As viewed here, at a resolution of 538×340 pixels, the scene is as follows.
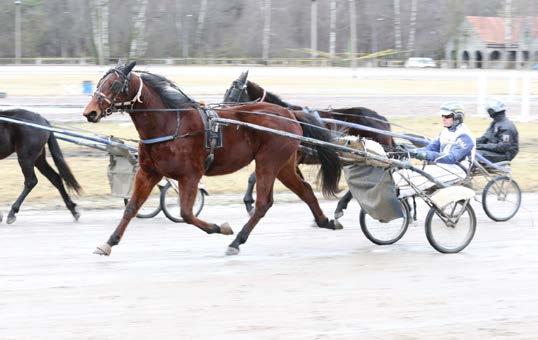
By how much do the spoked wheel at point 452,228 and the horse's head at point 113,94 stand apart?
2.81 meters

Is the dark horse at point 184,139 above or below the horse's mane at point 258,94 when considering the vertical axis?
below

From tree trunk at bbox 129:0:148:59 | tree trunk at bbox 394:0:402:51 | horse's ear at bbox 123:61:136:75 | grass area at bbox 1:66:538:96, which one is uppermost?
tree trunk at bbox 394:0:402:51

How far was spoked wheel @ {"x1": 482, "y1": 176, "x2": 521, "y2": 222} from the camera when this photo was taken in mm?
9750

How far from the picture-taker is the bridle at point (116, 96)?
7016mm

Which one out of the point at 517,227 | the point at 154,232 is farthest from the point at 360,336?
the point at 517,227

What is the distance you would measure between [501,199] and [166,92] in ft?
14.1

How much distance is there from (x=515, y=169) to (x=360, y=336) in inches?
371

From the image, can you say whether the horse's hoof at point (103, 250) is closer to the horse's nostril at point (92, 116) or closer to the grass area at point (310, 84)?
the horse's nostril at point (92, 116)

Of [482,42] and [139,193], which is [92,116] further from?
[482,42]

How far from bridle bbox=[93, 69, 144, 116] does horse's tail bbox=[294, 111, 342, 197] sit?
1864mm

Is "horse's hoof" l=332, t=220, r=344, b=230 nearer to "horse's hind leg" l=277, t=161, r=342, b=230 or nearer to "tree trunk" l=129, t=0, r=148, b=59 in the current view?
"horse's hind leg" l=277, t=161, r=342, b=230

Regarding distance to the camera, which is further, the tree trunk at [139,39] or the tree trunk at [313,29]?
the tree trunk at [313,29]

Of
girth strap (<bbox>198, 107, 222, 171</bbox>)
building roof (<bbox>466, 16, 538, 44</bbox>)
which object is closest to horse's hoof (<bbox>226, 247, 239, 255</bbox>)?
girth strap (<bbox>198, 107, 222, 171</bbox>)

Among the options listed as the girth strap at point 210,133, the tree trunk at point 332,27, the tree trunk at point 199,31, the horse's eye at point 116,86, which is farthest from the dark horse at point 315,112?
the tree trunk at point 199,31
